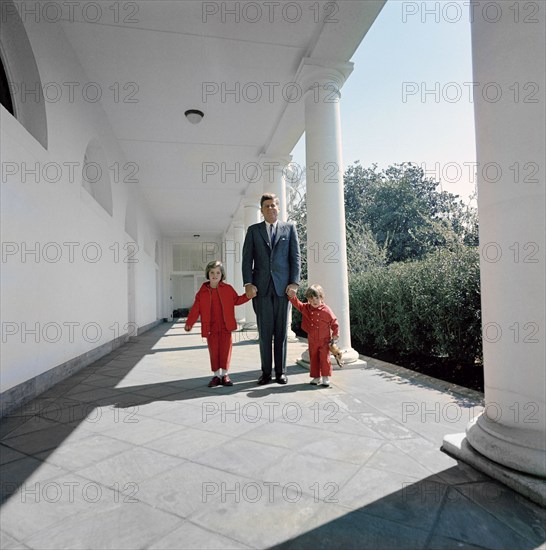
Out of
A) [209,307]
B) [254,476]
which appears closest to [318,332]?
[209,307]

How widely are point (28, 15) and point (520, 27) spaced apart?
195 inches

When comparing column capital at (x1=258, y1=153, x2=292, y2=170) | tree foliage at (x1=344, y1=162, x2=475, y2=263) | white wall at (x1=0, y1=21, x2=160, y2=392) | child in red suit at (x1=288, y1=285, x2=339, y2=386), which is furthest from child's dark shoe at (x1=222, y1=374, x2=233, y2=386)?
tree foliage at (x1=344, y1=162, x2=475, y2=263)

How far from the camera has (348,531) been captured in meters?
1.74

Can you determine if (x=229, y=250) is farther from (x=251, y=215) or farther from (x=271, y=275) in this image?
(x=271, y=275)

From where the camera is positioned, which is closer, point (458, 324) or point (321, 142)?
point (458, 324)

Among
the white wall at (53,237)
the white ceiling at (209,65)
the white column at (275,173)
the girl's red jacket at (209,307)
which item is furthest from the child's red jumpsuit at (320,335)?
the white column at (275,173)

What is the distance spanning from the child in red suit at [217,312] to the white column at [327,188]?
1.52 m

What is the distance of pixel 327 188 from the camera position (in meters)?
5.62

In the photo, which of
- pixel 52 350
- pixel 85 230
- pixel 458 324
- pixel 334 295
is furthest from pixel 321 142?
pixel 52 350

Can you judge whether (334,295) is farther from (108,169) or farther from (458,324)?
(108,169)

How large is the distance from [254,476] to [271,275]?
103 inches

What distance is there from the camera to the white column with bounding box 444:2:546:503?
2.11 m

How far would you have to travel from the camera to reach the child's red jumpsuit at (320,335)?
14.7 feet

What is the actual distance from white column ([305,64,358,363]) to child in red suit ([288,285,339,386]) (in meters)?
0.91
